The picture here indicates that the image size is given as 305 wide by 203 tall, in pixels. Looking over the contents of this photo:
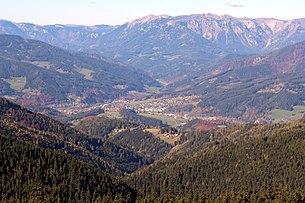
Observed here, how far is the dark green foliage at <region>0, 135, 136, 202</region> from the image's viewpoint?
459ft

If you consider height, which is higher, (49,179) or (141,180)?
(49,179)

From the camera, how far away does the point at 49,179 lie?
149500 millimetres

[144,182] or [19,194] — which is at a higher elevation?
[19,194]

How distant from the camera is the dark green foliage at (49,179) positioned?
459ft

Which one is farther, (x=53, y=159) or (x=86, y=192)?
(x=53, y=159)

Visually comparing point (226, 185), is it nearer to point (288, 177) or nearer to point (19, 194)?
point (288, 177)

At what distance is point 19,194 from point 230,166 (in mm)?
90180

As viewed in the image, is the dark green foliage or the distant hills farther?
the dark green foliage

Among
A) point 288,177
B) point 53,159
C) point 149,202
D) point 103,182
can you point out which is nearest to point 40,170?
point 53,159

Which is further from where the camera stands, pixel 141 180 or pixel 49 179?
pixel 141 180

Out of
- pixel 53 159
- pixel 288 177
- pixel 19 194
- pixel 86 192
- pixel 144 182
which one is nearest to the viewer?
pixel 19 194

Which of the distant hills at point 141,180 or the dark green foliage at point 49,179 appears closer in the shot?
the distant hills at point 141,180

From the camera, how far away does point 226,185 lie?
184 meters

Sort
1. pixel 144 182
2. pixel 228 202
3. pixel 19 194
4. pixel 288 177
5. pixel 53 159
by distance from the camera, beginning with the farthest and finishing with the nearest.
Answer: pixel 144 182, pixel 288 177, pixel 53 159, pixel 19 194, pixel 228 202
